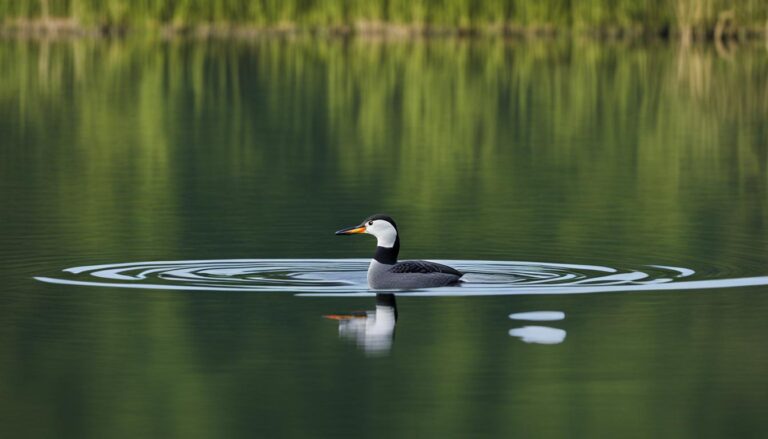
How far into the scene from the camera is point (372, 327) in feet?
35.3

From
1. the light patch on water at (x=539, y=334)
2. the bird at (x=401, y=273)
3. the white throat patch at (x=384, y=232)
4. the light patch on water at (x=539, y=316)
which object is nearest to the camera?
the light patch on water at (x=539, y=334)

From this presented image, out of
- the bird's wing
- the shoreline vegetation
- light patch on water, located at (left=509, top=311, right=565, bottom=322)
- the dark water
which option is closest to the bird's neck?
the bird's wing

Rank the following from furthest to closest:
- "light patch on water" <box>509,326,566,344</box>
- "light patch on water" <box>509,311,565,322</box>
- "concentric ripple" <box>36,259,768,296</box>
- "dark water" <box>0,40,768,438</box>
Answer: "concentric ripple" <box>36,259,768,296</box>, "light patch on water" <box>509,311,565,322</box>, "light patch on water" <box>509,326,566,344</box>, "dark water" <box>0,40,768,438</box>

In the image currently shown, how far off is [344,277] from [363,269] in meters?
0.49

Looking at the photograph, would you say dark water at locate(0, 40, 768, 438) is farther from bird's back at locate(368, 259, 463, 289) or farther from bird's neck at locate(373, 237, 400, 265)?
bird's neck at locate(373, 237, 400, 265)

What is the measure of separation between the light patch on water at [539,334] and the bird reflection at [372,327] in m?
0.70

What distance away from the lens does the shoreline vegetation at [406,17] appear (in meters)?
55.8

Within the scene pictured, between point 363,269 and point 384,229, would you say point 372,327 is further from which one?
point 363,269

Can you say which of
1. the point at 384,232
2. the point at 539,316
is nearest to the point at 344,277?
the point at 384,232

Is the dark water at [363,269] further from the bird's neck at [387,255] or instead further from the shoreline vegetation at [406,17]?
the shoreline vegetation at [406,17]

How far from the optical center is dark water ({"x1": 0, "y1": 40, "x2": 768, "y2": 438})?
29.0ft

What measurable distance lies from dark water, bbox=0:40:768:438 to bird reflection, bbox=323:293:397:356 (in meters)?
0.03

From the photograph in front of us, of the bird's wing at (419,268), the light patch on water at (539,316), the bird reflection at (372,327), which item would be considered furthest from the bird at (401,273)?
the light patch on water at (539,316)

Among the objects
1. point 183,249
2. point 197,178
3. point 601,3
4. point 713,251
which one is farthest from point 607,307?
point 601,3
